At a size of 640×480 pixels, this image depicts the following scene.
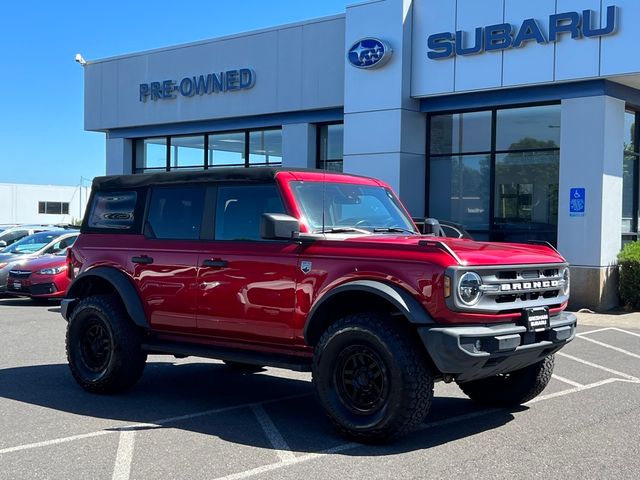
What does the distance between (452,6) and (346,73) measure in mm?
2850

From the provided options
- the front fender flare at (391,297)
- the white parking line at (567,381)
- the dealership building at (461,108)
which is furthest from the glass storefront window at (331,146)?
the front fender flare at (391,297)

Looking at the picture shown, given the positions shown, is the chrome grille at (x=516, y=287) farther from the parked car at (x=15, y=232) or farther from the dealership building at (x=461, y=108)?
the parked car at (x=15, y=232)

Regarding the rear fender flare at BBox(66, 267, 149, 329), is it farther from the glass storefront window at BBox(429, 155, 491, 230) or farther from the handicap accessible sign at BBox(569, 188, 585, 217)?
the glass storefront window at BBox(429, 155, 491, 230)

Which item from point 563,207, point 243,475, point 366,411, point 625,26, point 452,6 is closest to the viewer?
point 243,475

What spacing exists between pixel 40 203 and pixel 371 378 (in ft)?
193

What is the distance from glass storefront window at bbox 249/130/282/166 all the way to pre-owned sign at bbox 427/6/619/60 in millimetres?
5750

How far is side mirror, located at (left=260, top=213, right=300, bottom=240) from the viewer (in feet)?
19.7

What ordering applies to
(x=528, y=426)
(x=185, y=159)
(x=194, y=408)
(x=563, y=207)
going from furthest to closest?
(x=185, y=159) → (x=563, y=207) → (x=194, y=408) → (x=528, y=426)

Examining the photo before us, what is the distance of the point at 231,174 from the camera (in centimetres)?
698

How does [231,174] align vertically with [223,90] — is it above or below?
below

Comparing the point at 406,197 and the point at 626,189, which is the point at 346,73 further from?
the point at 626,189

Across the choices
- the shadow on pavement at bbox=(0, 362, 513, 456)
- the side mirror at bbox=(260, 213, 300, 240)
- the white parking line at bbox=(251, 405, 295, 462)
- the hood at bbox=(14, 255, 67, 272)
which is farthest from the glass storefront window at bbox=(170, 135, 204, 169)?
the side mirror at bbox=(260, 213, 300, 240)

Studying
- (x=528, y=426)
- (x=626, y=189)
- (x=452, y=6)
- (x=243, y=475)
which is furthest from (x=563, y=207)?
(x=243, y=475)

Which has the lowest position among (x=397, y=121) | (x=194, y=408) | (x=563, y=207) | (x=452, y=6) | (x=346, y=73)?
(x=194, y=408)
